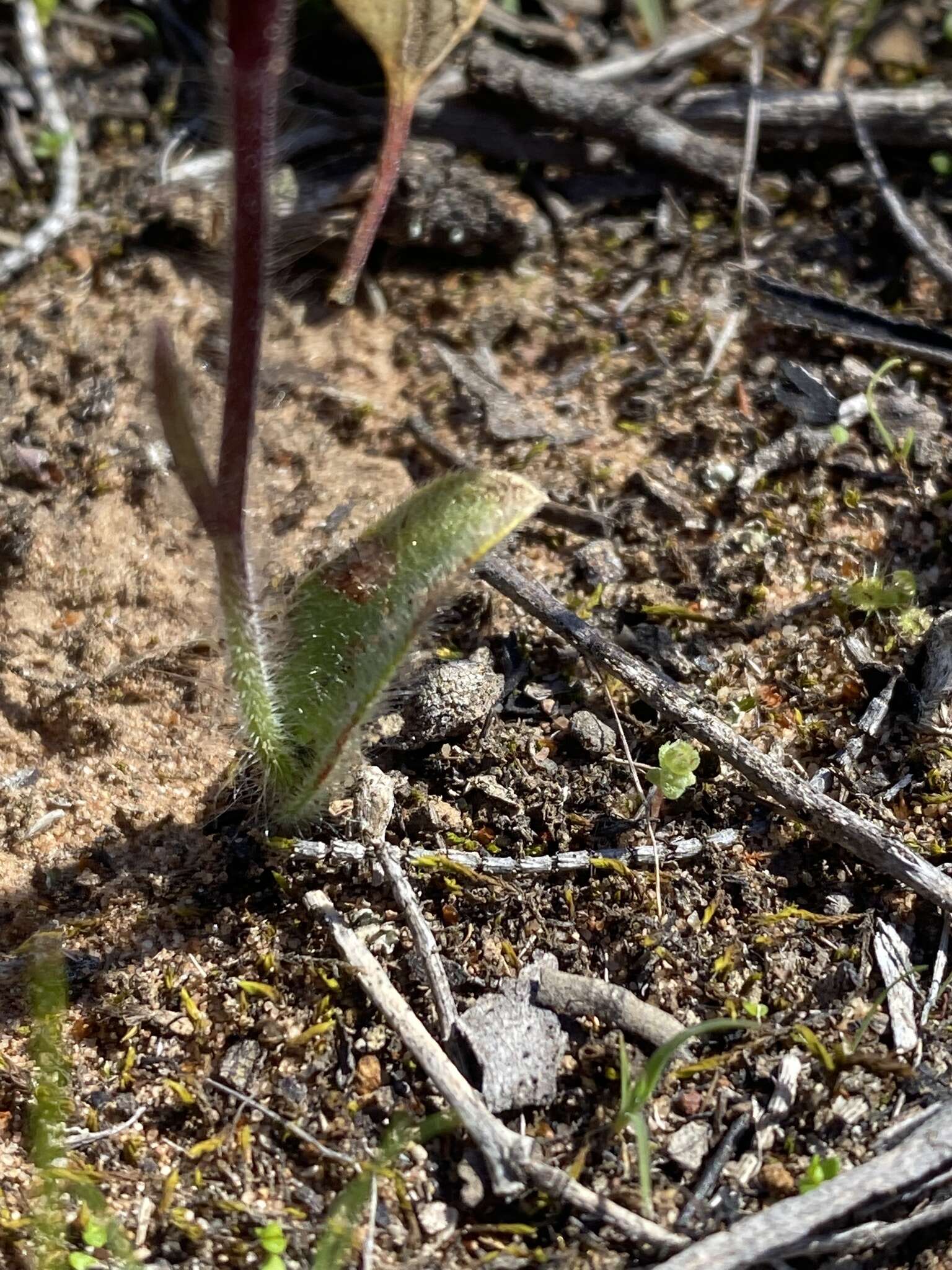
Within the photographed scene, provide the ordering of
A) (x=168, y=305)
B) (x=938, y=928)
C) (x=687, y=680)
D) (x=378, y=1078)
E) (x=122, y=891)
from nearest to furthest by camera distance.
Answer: (x=378, y=1078) → (x=938, y=928) → (x=122, y=891) → (x=687, y=680) → (x=168, y=305)

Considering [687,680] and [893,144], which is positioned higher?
[893,144]

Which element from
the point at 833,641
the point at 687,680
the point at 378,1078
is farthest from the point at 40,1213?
the point at 833,641

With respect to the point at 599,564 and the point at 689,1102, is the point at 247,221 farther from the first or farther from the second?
the point at 689,1102

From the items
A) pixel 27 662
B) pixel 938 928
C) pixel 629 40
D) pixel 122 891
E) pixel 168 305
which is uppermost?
pixel 629 40

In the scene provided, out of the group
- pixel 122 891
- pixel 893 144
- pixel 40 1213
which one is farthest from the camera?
pixel 893 144

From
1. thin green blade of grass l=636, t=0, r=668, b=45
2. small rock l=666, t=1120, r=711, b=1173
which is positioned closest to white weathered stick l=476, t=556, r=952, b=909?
small rock l=666, t=1120, r=711, b=1173

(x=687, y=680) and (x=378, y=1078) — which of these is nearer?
(x=378, y=1078)

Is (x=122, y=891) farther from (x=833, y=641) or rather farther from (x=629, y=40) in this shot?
(x=629, y=40)
